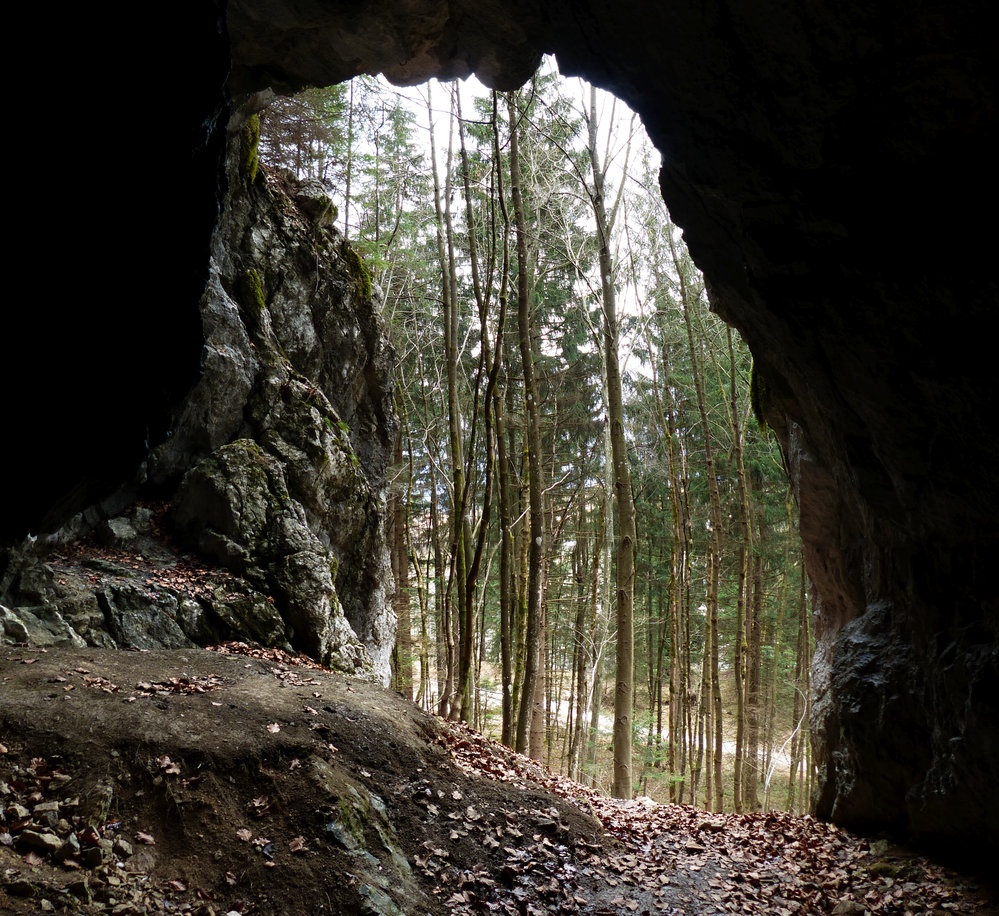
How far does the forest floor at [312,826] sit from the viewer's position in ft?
11.6

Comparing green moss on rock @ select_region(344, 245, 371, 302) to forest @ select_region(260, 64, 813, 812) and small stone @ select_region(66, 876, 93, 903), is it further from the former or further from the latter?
small stone @ select_region(66, 876, 93, 903)

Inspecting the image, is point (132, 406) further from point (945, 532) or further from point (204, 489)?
point (945, 532)

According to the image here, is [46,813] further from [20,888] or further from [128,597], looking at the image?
[128,597]

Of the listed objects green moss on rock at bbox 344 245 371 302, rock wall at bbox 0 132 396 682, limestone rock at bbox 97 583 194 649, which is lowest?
limestone rock at bbox 97 583 194 649

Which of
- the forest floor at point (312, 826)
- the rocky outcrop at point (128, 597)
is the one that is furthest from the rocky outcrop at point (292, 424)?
the forest floor at point (312, 826)

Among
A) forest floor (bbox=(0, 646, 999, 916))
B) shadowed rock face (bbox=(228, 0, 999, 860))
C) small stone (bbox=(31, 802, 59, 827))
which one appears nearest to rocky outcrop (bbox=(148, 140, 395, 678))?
forest floor (bbox=(0, 646, 999, 916))

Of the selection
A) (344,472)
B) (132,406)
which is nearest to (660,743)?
(344,472)

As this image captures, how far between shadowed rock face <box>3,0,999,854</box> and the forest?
299cm

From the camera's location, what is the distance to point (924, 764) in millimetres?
5355

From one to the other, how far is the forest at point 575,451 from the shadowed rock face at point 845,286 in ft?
9.80

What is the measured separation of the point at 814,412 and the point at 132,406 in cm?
614

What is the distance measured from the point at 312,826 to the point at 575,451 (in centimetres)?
1704

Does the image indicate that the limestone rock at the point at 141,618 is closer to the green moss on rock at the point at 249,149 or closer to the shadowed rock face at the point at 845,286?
the shadowed rock face at the point at 845,286

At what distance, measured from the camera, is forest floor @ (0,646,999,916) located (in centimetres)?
354
